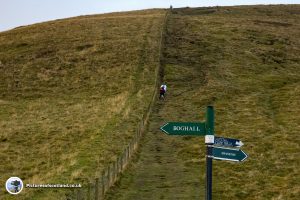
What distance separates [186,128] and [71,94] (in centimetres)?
4352

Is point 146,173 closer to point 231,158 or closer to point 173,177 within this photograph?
point 173,177

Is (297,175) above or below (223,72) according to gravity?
below

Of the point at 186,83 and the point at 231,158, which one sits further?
the point at 186,83

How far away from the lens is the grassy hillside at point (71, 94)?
2803 centimetres

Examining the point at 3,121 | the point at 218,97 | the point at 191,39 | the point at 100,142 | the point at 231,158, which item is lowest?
the point at 231,158

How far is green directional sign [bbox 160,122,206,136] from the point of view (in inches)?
456

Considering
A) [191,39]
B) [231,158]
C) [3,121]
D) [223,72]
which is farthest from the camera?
[191,39]

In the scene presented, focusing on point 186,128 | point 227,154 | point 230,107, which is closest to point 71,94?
point 230,107

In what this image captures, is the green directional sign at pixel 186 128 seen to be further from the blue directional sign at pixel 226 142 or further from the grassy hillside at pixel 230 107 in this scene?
the grassy hillside at pixel 230 107

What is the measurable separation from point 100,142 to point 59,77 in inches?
1203

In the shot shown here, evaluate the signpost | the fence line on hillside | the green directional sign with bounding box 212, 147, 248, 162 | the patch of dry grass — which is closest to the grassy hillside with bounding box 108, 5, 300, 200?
the patch of dry grass

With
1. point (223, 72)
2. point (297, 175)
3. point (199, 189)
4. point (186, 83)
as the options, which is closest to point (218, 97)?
point (186, 83)

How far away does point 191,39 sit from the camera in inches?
3059

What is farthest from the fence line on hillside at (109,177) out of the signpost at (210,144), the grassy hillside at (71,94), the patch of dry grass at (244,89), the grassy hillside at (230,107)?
the signpost at (210,144)
